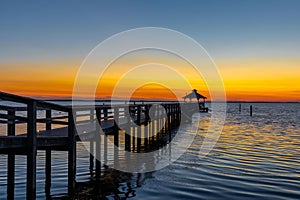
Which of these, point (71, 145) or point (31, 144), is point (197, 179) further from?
point (31, 144)

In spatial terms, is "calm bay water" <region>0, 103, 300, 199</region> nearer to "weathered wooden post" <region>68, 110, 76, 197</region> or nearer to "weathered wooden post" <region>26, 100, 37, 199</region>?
"weathered wooden post" <region>68, 110, 76, 197</region>

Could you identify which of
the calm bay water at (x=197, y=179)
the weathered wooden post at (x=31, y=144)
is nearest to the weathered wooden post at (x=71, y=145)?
the calm bay water at (x=197, y=179)

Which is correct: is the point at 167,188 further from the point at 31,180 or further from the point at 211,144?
the point at 211,144

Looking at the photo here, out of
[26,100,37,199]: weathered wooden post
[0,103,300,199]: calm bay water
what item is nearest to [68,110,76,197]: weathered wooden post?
[0,103,300,199]: calm bay water

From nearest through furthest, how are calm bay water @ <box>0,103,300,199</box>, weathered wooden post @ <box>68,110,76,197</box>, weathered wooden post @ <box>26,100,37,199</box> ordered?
weathered wooden post @ <box>26,100,37,199</box>
weathered wooden post @ <box>68,110,76,197</box>
calm bay water @ <box>0,103,300,199</box>

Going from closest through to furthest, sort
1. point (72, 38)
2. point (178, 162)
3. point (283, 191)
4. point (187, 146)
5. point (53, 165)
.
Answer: point (283, 191)
point (53, 165)
point (178, 162)
point (187, 146)
point (72, 38)

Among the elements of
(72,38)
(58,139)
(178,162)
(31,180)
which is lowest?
(178,162)

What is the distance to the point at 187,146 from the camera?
2044cm

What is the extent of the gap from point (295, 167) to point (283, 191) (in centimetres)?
429

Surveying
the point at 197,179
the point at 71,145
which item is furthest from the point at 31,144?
the point at 197,179

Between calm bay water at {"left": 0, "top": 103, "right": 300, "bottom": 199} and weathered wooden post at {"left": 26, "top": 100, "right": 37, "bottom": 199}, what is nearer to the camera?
weathered wooden post at {"left": 26, "top": 100, "right": 37, "bottom": 199}

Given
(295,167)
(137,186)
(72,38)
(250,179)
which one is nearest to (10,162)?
(137,186)

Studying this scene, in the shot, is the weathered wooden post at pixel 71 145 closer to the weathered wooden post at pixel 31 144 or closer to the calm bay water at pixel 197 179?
the calm bay water at pixel 197 179

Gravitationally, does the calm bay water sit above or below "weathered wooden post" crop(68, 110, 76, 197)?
below
